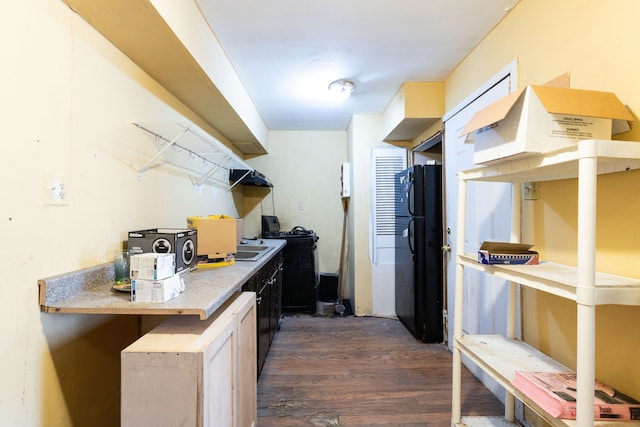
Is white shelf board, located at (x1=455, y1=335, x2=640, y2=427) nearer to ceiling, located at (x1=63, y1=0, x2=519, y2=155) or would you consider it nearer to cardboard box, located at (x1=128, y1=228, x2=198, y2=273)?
cardboard box, located at (x1=128, y1=228, x2=198, y2=273)

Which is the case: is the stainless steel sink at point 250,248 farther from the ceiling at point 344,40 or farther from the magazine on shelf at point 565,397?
the magazine on shelf at point 565,397

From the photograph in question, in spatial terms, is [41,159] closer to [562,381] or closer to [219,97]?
[219,97]

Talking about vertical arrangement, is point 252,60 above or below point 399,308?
above

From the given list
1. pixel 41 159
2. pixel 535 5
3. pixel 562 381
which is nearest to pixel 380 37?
pixel 535 5

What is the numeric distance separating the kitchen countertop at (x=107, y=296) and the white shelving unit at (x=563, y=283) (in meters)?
1.21

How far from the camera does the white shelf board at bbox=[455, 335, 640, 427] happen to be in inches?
47.8

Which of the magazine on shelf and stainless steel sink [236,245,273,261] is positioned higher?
stainless steel sink [236,245,273,261]

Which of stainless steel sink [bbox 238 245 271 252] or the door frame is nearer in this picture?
the door frame

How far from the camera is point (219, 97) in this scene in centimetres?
211

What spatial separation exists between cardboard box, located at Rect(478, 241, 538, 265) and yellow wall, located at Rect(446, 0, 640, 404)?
7.6 inches

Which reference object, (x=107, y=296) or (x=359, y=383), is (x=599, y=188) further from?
(x=107, y=296)

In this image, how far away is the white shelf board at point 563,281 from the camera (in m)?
0.90

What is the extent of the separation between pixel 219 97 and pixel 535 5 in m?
1.97

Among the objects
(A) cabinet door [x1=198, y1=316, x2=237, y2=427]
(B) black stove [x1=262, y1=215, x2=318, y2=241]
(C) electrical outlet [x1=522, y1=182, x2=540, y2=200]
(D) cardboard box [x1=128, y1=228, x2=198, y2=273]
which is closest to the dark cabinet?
(D) cardboard box [x1=128, y1=228, x2=198, y2=273]
